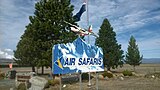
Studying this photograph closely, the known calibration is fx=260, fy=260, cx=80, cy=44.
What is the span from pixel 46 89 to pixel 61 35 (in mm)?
10971

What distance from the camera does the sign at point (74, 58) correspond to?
43.0 feet

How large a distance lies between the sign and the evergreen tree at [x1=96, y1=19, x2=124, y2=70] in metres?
36.0

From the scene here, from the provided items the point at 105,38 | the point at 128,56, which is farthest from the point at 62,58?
the point at 128,56

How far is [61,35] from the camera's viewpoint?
98.9 ft

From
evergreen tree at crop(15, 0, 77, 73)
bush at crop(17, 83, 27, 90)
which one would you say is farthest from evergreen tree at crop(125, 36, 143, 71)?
bush at crop(17, 83, 27, 90)

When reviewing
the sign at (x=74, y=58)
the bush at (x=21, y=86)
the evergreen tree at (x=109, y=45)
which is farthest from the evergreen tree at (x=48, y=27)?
the evergreen tree at (x=109, y=45)

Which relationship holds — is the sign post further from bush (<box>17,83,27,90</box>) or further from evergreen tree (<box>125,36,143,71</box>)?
evergreen tree (<box>125,36,143,71</box>)

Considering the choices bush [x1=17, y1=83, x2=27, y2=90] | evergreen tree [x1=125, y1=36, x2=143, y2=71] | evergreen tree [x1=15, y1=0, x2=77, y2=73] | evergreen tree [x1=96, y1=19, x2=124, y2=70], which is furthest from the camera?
evergreen tree [x1=125, y1=36, x2=143, y2=71]

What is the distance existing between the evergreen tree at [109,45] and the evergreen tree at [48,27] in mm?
22352

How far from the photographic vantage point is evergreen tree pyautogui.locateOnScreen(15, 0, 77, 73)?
29.8 metres

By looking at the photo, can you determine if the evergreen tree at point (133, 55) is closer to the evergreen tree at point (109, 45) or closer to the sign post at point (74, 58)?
the evergreen tree at point (109, 45)

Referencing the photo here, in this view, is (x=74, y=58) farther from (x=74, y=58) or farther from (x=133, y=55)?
(x=133, y=55)

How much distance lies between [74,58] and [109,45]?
39.3 m

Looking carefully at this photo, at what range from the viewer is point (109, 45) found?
52719 millimetres
